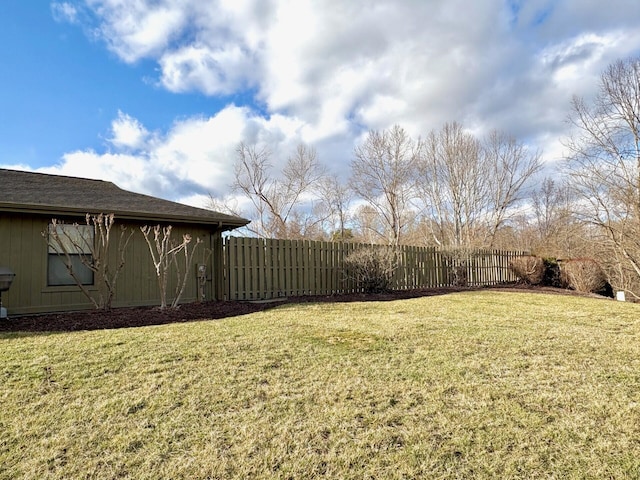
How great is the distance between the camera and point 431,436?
7.21 feet

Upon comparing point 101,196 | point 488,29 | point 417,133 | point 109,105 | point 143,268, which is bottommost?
point 143,268

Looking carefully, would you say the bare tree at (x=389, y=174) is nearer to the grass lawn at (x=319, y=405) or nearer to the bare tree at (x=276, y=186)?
the bare tree at (x=276, y=186)

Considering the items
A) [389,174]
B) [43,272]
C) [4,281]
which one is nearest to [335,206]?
[389,174]

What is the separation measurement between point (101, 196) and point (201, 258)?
260 cm

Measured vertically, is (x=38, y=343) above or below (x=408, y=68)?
below

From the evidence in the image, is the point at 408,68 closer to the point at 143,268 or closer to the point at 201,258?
the point at 201,258

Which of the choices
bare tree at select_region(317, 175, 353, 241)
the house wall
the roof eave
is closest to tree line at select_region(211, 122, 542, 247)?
bare tree at select_region(317, 175, 353, 241)

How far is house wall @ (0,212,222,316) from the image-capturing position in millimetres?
6883

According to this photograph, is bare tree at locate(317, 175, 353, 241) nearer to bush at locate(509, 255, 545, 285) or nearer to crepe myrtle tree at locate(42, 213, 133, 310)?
bush at locate(509, 255, 545, 285)

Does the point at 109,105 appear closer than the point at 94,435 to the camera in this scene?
No

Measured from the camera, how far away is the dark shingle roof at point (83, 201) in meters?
6.97

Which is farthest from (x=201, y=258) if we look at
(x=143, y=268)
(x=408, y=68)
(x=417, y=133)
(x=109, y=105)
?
(x=417, y=133)

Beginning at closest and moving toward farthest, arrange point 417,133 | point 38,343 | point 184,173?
point 38,343, point 417,133, point 184,173

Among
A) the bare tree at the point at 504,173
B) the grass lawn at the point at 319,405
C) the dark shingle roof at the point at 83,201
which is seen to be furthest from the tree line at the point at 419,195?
the grass lawn at the point at 319,405
